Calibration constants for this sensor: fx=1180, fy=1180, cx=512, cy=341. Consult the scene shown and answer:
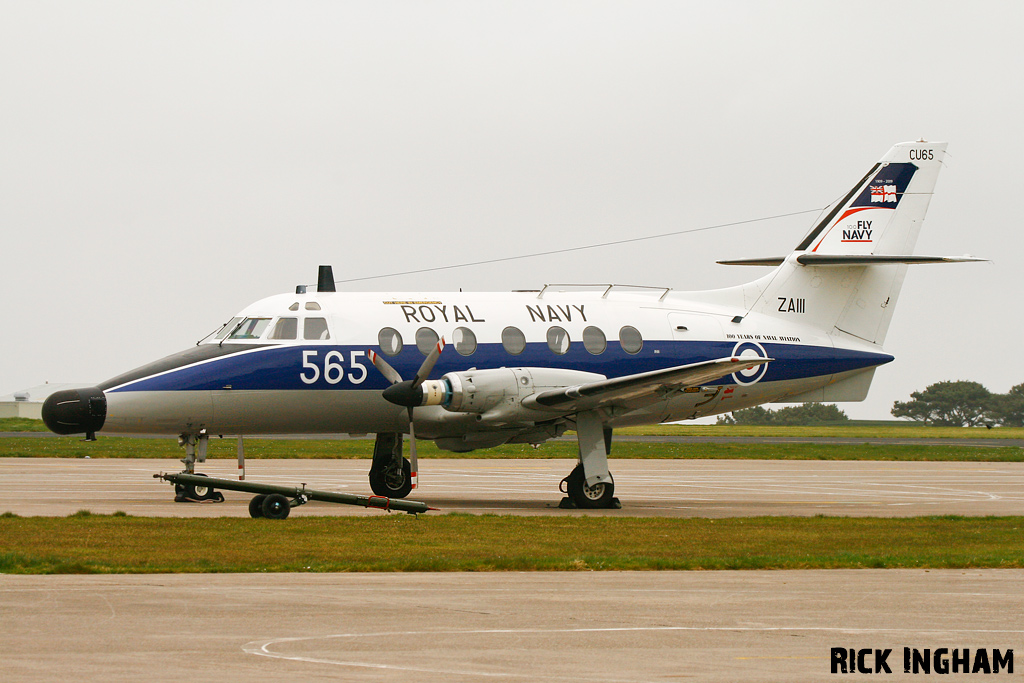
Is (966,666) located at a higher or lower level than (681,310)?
lower

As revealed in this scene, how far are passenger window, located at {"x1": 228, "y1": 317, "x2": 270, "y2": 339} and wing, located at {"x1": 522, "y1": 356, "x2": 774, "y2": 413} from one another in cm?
541

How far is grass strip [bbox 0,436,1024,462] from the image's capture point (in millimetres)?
44906

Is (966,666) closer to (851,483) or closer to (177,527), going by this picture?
(177,527)

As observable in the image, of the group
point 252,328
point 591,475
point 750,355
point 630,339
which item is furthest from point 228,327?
point 750,355

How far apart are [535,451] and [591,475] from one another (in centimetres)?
3050

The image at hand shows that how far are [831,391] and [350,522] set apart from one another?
1386 centimetres

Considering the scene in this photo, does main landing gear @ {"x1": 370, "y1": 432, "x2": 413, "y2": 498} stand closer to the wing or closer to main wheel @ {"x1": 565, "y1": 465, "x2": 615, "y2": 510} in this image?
main wheel @ {"x1": 565, "y1": 465, "x2": 615, "y2": 510}

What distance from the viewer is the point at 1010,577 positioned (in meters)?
13.1

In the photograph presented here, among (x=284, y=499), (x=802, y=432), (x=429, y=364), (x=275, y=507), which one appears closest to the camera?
(x=275, y=507)

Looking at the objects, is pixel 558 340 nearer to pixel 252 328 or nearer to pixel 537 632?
pixel 252 328

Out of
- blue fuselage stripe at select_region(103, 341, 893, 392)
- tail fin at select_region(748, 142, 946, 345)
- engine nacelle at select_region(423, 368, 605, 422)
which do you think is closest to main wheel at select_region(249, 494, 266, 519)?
engine nacelle at select_region(423, 368, 605, 422)

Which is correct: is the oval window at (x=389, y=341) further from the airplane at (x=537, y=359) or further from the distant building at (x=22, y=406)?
the distant building at (x=22, y=406)

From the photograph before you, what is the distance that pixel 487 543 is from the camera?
1580 cm

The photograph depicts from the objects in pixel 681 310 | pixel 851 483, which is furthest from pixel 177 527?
pixel 851 483
